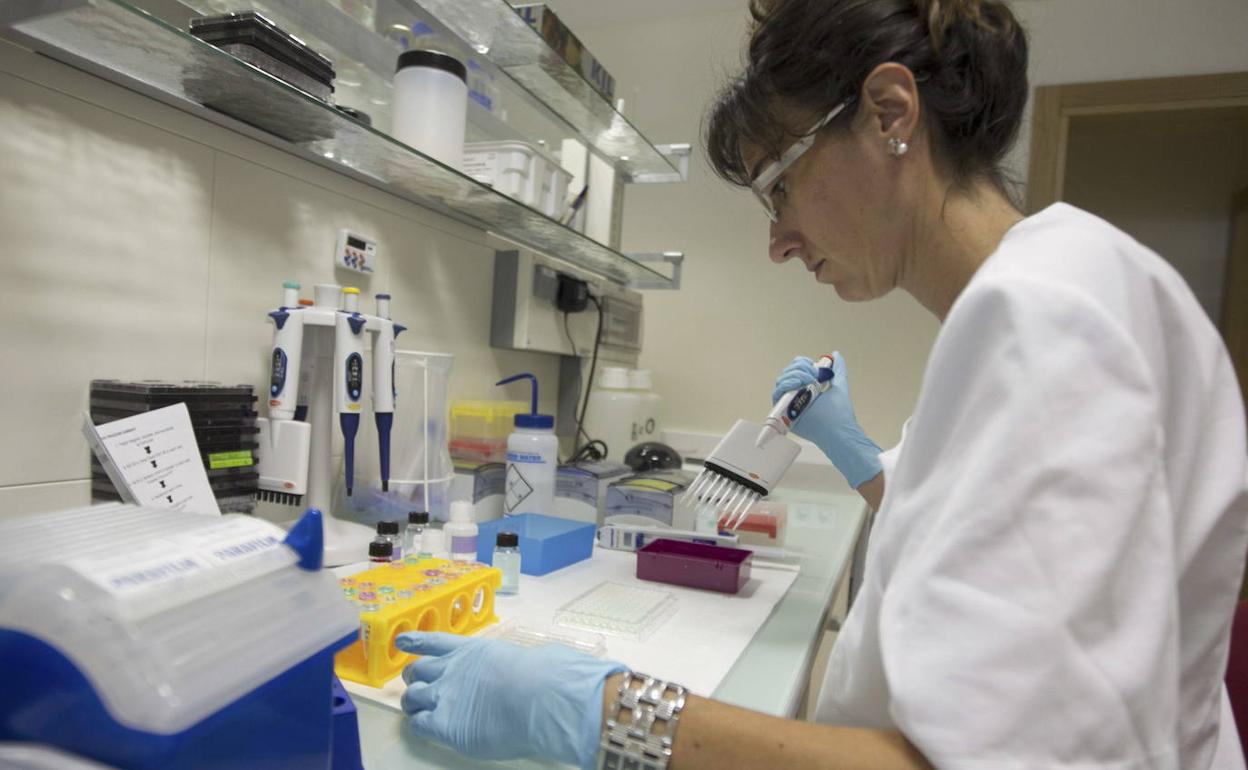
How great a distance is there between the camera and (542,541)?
3.55 feet

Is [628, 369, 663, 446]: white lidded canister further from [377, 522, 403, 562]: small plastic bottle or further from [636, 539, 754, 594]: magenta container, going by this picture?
[377, 522, 403, 562]: small plastic bottle

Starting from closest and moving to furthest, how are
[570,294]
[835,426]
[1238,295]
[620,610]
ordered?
[620,610] → [835,426] → [570,294] → [1238,295]

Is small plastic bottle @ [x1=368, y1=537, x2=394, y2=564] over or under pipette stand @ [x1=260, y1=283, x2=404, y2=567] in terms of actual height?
under

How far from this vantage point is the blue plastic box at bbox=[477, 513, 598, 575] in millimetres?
1083

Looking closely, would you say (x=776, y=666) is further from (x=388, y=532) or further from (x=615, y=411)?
(x=615, y=411)

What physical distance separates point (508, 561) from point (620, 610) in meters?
0.18

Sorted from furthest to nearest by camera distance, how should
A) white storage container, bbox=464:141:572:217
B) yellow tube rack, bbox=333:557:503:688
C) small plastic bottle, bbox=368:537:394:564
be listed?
white storage container, bbox=464:141:572:217 < small plastic bottle, bbox=368:537:394:564 < yellow tube rack, bbox=333:557:503:688

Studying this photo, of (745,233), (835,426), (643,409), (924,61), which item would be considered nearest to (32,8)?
(924,61)

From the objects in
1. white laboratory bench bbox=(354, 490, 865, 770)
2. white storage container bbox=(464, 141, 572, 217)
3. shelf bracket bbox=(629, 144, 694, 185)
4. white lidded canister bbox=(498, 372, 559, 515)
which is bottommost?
white laboratory bench bbox=(354, 490, 865, 770)

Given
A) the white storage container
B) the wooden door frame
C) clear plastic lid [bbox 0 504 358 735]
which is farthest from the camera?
the wooden door frame

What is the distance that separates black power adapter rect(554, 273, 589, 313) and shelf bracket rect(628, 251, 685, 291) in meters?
0.16

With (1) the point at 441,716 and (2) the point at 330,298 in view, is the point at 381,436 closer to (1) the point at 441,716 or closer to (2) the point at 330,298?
(2) the point at 330,298

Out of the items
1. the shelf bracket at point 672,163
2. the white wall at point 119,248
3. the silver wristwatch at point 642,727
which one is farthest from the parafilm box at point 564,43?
the silver wristwatch at point 642,727

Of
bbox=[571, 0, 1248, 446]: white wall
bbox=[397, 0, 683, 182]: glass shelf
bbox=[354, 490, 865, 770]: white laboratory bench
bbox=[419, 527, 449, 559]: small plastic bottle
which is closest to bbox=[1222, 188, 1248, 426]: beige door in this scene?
bbox=[571, 0, 1248, 446]: white wall
